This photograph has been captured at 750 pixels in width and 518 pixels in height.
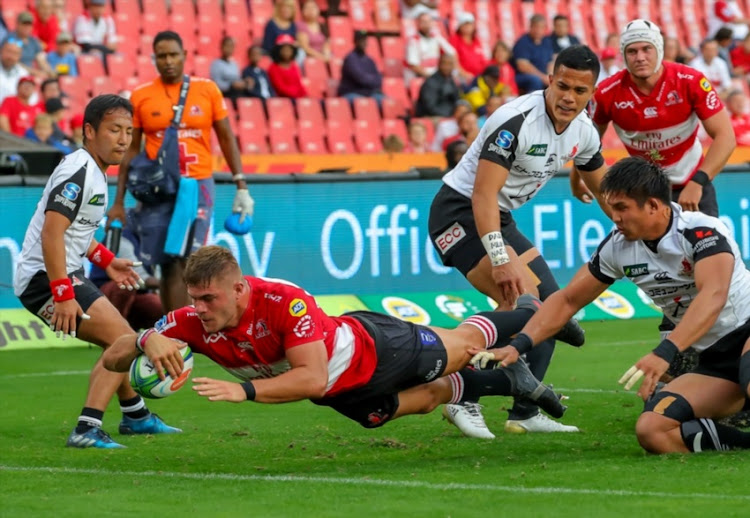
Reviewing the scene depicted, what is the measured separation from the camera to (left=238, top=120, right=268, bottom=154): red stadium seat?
64.4ft

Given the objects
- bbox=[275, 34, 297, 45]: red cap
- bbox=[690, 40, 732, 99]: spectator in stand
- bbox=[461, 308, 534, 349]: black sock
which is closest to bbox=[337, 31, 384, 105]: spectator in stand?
bbox=[275, 34, 297, 45]: red cap

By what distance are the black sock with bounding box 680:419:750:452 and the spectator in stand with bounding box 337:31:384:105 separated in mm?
14273

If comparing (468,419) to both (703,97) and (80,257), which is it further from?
(703,97)

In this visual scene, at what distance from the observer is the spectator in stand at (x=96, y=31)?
19.7 m

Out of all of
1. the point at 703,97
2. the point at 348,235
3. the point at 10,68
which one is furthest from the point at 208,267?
the point at 10,68

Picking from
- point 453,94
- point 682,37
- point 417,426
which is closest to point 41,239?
point 417,426

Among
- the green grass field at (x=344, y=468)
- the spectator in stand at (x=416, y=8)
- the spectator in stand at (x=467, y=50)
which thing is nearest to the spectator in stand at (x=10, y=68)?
the spectator in stand at (x=416, y=8)

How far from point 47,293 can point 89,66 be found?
11.5 metres

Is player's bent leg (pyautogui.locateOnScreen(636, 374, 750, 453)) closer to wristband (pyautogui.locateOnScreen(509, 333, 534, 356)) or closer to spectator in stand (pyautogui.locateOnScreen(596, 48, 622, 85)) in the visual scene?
wristband (pyautogui.locateOnScreen(509, 333, 534, 356))

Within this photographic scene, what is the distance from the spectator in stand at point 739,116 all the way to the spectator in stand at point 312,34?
21.9 feet

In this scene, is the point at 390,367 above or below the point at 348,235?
above

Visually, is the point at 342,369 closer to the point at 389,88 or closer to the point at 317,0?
the point at 389,88

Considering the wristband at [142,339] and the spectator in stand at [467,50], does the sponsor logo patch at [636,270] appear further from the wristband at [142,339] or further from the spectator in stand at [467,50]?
the spectator in stand at [467,50]

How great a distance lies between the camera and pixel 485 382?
797cm
